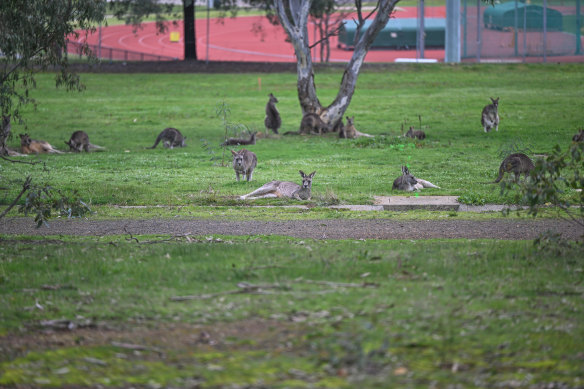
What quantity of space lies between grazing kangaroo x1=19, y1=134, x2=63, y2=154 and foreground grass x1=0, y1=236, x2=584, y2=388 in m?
15.7

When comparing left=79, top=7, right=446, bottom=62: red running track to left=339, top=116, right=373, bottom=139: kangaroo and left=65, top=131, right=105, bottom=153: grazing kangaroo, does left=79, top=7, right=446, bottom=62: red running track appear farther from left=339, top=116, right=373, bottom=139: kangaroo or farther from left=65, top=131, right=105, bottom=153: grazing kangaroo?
left=65, top=131, right=105, bottom=153: grazing kangaroo

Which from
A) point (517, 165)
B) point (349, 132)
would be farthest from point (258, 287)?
point (349, 132)

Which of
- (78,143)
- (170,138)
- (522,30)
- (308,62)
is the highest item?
(522,30)

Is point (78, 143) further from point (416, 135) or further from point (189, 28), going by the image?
point (189, 28)

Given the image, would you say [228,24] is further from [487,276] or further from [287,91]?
[487,276]

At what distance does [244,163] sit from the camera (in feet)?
59.1

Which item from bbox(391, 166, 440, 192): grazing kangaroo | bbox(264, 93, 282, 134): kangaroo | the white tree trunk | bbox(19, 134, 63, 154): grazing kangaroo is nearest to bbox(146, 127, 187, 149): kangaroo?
bbox(19, 134, 63, 154): grazing kangaroo

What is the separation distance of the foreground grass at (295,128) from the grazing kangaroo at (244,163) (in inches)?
13.2

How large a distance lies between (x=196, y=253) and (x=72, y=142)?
17.0 m

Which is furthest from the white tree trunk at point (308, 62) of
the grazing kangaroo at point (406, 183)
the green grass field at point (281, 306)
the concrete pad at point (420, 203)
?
the concrete pad at point (420, 203)

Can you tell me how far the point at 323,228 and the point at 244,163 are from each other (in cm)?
548

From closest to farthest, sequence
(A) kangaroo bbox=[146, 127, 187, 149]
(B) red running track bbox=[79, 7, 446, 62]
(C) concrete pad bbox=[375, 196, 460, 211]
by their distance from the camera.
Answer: (C) concrete pad bbox=[375, 196, 460, 211]
(A) kangaroo bbox=[146, 127, 187, 149]
(B) red running track bbox=[79, 7, 446, 62]

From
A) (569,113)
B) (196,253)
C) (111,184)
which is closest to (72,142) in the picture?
(111,184)

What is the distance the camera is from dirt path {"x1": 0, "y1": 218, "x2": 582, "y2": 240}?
12109 mm
